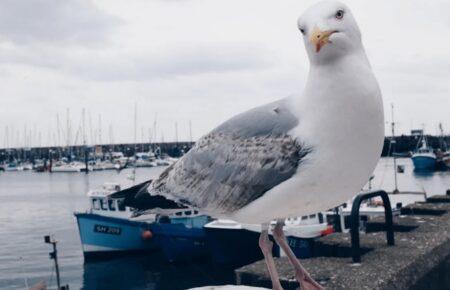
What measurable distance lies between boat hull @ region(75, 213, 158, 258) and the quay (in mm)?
21874

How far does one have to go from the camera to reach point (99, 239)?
2723cm

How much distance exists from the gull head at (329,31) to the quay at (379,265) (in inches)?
73.6

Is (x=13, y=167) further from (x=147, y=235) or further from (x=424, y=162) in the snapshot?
(x=147, y=235)

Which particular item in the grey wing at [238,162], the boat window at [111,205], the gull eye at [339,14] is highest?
the gull eye at [339,14]

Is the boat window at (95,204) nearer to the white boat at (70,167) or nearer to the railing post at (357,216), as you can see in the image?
the railing post at (357,216)

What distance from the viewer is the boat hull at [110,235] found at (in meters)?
26.7

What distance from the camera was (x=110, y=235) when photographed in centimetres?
2720

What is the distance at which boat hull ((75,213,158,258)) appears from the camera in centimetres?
2666

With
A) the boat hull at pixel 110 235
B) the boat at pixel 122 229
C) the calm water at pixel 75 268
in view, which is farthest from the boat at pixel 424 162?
the boat hull at pixel 110 235

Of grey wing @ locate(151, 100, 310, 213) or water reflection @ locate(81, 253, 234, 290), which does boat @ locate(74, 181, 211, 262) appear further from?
grey wing @ locate(151, 100, 310, 213)

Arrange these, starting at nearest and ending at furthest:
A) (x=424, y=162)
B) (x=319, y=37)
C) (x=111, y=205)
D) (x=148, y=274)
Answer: (x=319, y=37) → (x=148, y=274) → (x=111, y=205) → (x=424, y=162)

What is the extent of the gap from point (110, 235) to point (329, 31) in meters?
25.8

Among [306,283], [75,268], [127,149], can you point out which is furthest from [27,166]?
[306,283]

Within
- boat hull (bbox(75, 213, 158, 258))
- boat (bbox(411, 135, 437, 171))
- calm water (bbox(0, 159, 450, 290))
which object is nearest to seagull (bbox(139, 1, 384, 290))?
calm water (bbox(0, 159, 450, 290))
